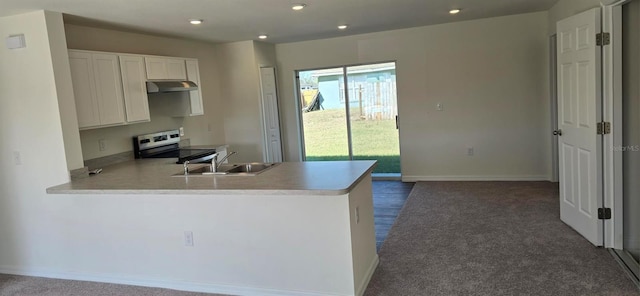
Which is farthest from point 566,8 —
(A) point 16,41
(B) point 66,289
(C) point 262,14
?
(B) point 66,289

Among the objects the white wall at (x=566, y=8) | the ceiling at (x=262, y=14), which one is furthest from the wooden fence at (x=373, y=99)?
the white wall at (x=566, y=8)

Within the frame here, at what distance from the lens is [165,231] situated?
3.32m

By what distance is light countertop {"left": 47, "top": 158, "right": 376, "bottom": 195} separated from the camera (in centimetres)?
283

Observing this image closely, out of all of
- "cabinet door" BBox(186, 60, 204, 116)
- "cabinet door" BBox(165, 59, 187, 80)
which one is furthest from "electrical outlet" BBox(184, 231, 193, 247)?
"cabinet door" BBox(186, 60, 204, 116)

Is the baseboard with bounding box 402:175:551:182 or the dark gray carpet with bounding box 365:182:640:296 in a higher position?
the baseboard with bounding box 402:175:551:182

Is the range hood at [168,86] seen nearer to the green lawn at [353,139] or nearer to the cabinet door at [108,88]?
the cabinet door at [108,88]

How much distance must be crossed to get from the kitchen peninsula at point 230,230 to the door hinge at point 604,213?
1831 millimetres

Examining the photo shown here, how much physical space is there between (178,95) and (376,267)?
3.34 metres

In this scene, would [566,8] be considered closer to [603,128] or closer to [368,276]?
[603,128]

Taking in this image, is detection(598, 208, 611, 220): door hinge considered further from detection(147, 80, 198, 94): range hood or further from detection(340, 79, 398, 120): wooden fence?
detection(147, 80, 198, 94): range hood

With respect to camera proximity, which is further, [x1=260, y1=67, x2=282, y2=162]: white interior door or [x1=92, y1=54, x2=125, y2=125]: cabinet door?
[x1=260, y1=67, x2=282, y2=162]: white interior door

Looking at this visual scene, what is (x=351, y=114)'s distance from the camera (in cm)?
701

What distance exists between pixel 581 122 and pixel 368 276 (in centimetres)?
221

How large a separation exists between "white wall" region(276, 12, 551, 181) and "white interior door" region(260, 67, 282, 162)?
2.56 ft
